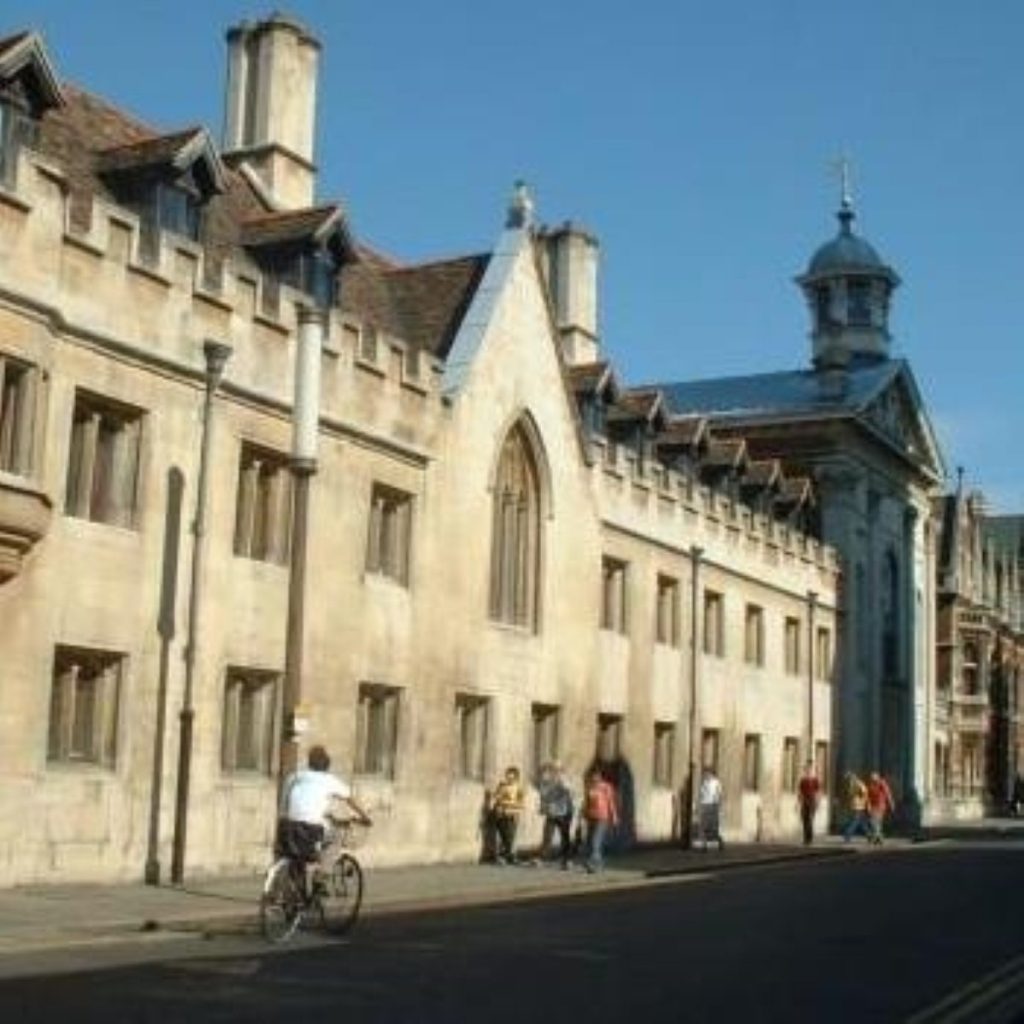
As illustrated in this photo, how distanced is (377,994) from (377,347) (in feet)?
50.7

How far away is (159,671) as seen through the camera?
69.5 ft

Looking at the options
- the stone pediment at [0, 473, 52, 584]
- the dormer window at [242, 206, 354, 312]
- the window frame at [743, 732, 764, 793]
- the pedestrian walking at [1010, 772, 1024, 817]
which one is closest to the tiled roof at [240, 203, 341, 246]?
the dormer window at [242, 206, 354, 312]

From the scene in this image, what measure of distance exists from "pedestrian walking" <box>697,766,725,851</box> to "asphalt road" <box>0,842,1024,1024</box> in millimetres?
13324

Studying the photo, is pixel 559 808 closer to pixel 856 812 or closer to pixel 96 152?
pixel 96 152

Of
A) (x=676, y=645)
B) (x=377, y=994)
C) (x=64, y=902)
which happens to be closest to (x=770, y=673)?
(x=676, y=645)

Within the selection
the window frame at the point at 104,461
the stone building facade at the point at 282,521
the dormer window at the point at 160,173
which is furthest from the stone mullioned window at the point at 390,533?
the window frame at the point at 104,461

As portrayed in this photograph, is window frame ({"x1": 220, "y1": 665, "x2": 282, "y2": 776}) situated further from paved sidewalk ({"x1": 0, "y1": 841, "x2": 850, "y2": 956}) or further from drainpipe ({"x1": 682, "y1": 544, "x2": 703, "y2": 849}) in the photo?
drainpipe ({"x1": 682, "y1": 544, "x2": 703, "y2": 849})

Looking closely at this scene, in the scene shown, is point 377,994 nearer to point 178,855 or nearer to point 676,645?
point 178,855

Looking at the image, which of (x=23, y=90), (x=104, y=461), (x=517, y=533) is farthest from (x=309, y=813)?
(x=517, y=533)

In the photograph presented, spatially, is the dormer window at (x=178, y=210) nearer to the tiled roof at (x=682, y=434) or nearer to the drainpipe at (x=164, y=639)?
the drainpipe at (x=164, y=639)

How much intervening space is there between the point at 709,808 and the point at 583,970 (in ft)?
70.8

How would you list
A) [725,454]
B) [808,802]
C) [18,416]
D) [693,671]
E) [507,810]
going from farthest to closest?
1. [725,454]
2. [808,802]
3. [693,671]
4. [507,810]
5. [18,416]

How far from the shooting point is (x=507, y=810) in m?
27.5

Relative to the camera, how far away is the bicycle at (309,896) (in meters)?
15.5
